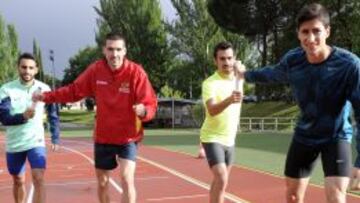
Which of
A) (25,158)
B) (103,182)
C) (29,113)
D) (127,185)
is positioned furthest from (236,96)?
(25,158)

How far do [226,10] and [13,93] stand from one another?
43995mm

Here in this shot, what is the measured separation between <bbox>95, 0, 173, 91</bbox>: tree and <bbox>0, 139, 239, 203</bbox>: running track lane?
48532mm

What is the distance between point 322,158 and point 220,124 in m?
2.37

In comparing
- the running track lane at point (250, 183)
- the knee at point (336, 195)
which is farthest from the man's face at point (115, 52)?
the running track lane at point (250, 183)

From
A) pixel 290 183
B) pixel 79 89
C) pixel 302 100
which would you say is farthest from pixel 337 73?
pixel 79 89

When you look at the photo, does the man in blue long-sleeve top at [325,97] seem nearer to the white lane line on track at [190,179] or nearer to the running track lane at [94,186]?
the white lane line on track at [190,179]

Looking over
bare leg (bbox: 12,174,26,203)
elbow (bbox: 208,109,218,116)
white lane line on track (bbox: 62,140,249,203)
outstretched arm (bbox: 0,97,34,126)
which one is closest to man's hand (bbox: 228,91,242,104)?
elbow (bbox: 208,109,218,116)

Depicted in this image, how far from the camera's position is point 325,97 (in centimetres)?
554

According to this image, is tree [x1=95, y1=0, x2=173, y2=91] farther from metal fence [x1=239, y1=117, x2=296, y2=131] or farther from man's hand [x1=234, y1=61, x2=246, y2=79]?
man's hand [x1=234, y1=61, x2=246, y2=79]

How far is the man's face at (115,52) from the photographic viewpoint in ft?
23.5

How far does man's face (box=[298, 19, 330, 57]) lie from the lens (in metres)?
5.44

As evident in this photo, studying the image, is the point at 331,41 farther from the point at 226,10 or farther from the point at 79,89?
the point at 79,89

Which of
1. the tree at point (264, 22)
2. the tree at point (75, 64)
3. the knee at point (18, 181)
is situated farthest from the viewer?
the tree at point (75, 64)

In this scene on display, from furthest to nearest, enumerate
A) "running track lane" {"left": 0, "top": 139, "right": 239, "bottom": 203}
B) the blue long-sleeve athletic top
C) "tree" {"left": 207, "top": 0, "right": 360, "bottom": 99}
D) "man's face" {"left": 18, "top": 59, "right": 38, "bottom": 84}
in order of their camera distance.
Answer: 1. "tree" {"left": 207, "top": 0, "right": 360, "bottom": 99}
2. "running track lane" {"left": 0, "top": 139, "right": 239, "bottom": 203}
3. "man's face" {"left": 18, "top": 59, "right": 38, "bottom": 84}
4. the blue long-sleeve athletic top
